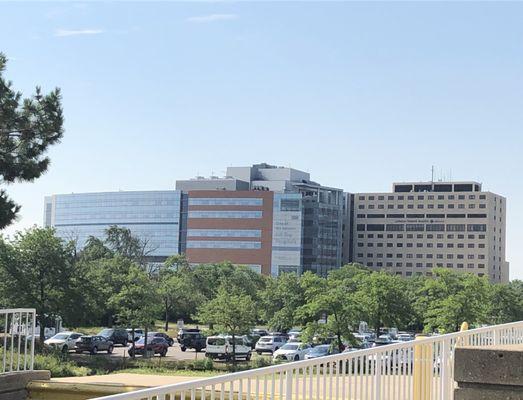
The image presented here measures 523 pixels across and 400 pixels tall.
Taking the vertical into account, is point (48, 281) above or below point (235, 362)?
above

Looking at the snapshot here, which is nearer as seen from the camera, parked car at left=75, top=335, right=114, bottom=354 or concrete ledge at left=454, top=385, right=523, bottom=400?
concrete ledge at left=454, top=385, right=523, bottom=400

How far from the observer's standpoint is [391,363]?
22.8 ft

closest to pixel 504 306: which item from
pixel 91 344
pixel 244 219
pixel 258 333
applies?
pixel 258 333

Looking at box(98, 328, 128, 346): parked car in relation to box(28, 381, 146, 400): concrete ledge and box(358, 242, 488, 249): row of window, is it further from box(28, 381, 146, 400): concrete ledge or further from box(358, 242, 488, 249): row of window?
box(358, 242, 488, 249): row of window

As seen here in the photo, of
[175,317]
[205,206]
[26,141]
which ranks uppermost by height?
[205,206]

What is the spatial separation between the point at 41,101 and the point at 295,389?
18394 millimetres

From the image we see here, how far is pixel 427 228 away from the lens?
179 meters


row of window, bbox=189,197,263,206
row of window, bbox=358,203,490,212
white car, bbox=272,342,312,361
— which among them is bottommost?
white car, bbox=272,342,312,361

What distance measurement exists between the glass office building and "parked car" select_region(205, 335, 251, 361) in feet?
355

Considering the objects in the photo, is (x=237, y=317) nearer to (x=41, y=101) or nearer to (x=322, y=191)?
(x=41, y=101)

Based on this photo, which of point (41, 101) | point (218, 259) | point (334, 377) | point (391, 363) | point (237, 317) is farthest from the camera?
point (218, 259)

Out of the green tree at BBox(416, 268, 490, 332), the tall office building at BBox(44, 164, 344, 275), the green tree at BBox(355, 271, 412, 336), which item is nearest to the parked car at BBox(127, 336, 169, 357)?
the green tree at BBox(355, 271, 412, 336)

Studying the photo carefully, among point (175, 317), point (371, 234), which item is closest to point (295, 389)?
point (175, 317)

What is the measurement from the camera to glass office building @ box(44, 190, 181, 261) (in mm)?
164875
